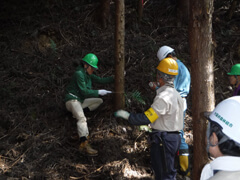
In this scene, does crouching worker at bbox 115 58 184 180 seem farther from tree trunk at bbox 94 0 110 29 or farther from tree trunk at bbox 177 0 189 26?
tree trunk at bbox 177 0 189 26

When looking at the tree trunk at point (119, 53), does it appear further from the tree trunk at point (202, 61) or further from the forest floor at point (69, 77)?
the tree trunk at point (202, 61)

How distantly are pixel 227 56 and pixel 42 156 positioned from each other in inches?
269

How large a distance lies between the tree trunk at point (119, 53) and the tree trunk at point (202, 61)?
161cm

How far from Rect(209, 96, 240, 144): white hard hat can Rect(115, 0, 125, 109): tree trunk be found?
292 centimetres

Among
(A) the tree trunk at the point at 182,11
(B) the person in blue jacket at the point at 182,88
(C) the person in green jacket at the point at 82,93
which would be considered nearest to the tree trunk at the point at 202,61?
(B) the person in blue jacket at the point at 182,88

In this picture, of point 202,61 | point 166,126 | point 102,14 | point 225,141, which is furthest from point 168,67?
point 102,14

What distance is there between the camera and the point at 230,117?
1.81 meters

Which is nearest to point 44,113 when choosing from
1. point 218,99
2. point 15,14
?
point 15,14

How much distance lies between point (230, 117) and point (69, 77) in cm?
537

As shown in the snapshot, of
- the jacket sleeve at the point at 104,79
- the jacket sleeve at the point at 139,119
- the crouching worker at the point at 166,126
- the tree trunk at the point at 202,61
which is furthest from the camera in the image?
the jacket sleeve at the point at 104,79

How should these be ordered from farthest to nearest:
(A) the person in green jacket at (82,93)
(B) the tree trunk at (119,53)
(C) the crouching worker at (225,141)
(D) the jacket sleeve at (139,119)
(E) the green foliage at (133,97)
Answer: (E) the green foliage at (133,97) → (A) the person in green jacket at (82,93) → (B) the tree trunk at (119,53) → (D) the jacket sleeve at (139,119) → (C) the crouching worker at (225,141)

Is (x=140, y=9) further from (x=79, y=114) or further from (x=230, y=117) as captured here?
(x=230, y=117)

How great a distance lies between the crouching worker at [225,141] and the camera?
1.61 m

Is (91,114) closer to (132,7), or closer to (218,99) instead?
(218,99)
